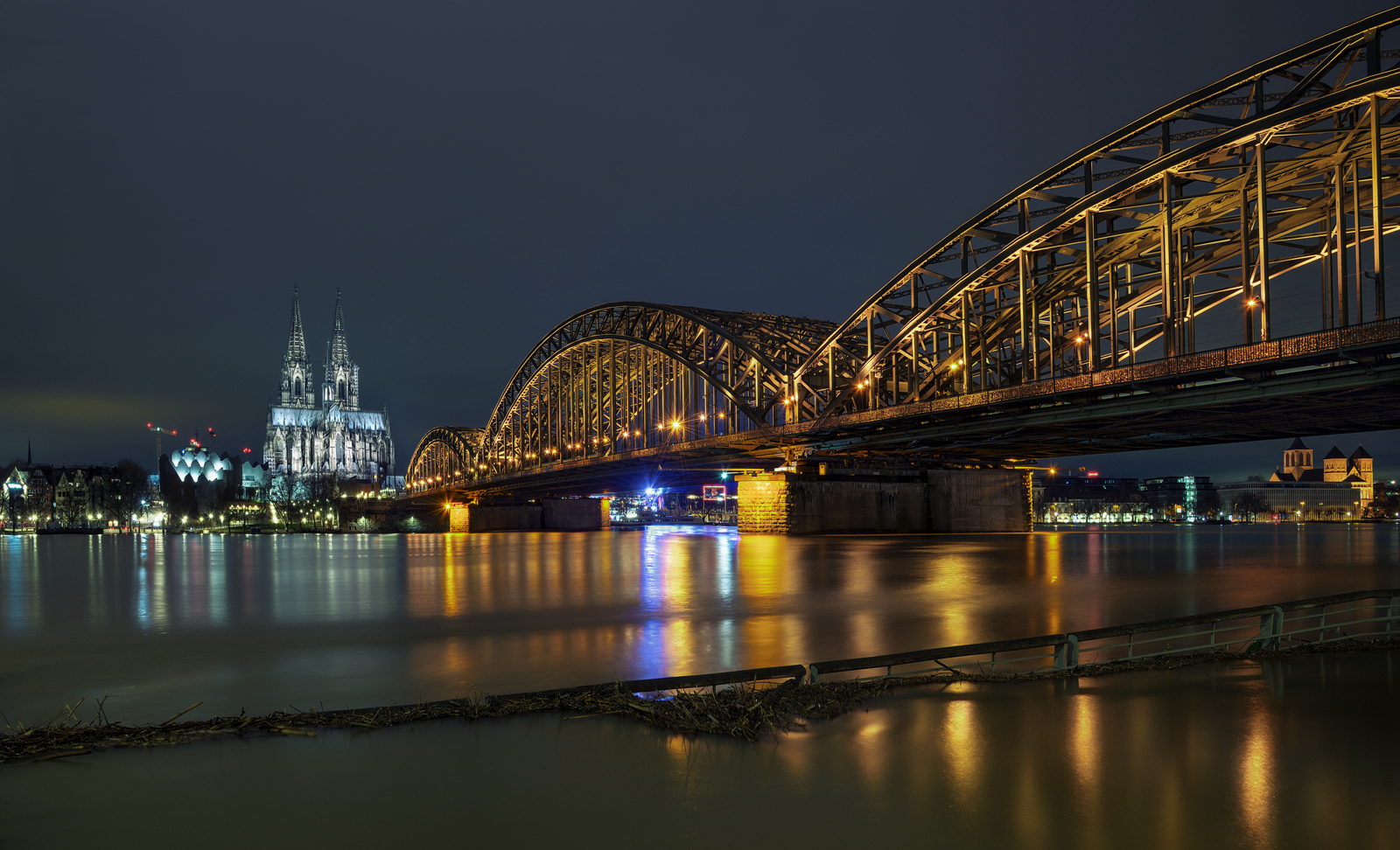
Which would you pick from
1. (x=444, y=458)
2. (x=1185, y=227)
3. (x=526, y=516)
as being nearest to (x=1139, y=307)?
(x=1185, y=227)

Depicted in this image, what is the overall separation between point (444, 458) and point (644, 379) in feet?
277

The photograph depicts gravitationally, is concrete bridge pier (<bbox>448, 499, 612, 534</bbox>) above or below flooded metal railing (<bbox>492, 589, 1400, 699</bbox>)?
below

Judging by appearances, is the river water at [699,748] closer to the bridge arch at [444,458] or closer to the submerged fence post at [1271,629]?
the submerged fence post at [1271,629]

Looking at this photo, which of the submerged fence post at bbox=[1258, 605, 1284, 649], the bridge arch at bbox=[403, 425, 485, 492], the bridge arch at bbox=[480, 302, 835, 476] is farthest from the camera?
the bridge arch at bbox=[403, 425, 485, 492]

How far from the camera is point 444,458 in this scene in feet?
535

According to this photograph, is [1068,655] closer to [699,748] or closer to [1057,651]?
[1057,651]

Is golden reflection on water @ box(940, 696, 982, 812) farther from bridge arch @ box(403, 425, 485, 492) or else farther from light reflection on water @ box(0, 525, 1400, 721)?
bridge arch @ box(403, 425, 485, 492)

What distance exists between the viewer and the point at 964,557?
137 ft

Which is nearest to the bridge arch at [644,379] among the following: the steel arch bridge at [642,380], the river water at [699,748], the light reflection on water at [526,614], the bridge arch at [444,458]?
the steel arch bridge at [642,380]

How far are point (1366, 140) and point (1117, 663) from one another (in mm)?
33034

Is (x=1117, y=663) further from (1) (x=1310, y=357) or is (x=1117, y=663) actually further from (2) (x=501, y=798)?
(1) (x=1310, y=357)

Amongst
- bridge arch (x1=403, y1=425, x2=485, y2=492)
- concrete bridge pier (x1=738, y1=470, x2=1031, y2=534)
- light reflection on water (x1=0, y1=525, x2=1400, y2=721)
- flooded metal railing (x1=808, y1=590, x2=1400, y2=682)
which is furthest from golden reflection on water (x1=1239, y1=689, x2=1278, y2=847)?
bridge arch (x1=403, y1=425, x2=485, y2=492)

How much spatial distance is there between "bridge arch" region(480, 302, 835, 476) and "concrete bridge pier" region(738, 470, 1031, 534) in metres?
6.31

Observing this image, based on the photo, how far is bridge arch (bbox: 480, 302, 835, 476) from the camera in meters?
75.9
